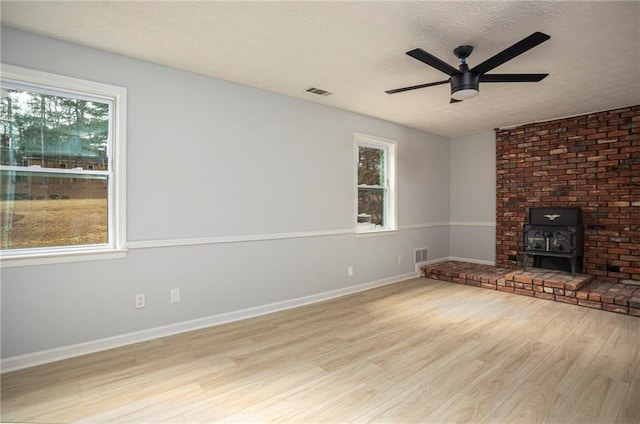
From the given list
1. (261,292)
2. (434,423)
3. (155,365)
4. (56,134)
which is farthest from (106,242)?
(434,423)

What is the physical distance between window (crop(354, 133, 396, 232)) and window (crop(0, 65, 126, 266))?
119 inches

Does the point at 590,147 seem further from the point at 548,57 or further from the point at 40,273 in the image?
the point at 40,273

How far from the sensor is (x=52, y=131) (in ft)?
9.11

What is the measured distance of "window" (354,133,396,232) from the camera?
5.03 metres

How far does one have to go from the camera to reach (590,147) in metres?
4.86

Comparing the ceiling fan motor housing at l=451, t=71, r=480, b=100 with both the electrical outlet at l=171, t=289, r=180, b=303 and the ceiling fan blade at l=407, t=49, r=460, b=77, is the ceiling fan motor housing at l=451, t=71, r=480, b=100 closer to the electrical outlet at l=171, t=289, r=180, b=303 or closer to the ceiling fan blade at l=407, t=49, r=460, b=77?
the ceiling fan blade at l=407, t=49, r=460, b=77

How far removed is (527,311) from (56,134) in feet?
16.8

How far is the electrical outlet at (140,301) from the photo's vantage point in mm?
3033

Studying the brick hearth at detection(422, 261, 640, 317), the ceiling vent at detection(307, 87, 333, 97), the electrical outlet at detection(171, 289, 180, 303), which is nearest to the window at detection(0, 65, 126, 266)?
the electrical outlet at detection(171, 289, 180, 303)

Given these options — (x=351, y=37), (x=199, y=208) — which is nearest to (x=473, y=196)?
(x=351, y=37)

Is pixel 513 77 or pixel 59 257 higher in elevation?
pixel 513 77

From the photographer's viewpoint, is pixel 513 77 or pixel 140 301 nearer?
pixel 513 77

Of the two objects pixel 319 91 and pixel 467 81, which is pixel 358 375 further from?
pixel 319 91

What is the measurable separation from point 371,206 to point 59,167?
3863 millimetres
